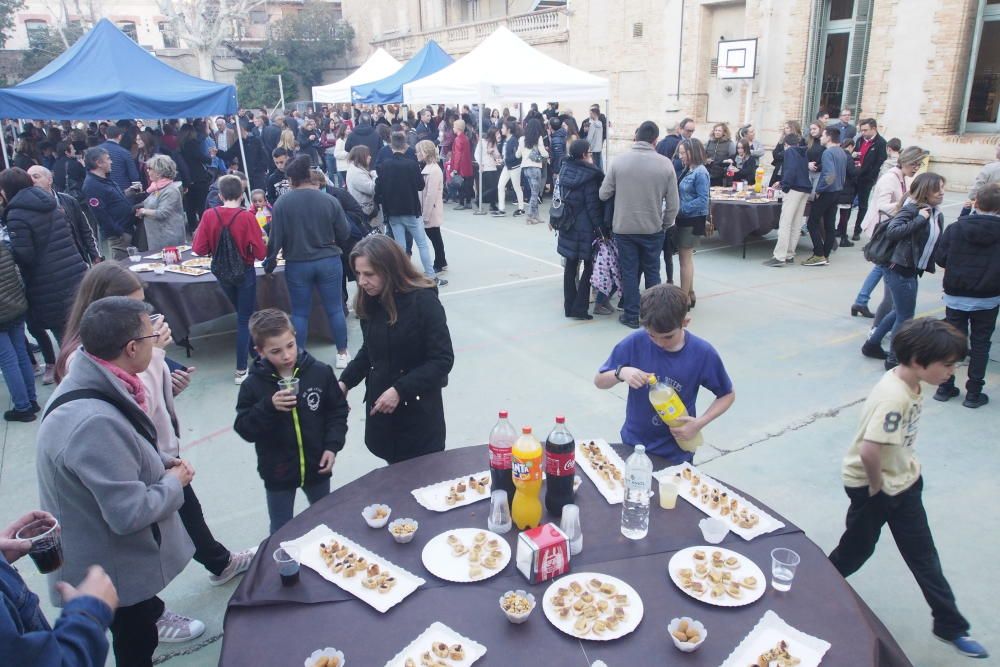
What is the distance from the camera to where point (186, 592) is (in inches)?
134

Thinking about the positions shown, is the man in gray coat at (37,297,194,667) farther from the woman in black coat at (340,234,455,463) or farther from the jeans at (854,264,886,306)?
the jeans at (854,264,886,306)

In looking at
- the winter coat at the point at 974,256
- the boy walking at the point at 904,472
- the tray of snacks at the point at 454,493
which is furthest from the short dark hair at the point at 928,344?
the winter coat at the point at 974,256

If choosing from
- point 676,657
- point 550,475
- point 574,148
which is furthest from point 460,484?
point 574,148

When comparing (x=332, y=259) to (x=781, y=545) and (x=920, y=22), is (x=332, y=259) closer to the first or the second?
(x=781, y=545)

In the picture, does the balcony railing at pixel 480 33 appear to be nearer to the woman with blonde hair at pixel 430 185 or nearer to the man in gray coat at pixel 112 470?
the woman with blonde hair at pixel 430 185

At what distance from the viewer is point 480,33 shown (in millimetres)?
28172

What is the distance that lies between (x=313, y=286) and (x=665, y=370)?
12.4 feet

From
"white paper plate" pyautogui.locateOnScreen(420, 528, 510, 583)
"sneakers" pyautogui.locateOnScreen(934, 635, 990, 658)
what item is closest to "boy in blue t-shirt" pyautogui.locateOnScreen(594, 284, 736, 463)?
"white paper plate" pyautogui.locateOnScreen(420, 528, 510, 583)

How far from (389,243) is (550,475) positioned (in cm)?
129

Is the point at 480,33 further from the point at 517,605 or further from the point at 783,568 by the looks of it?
the point at 517,605

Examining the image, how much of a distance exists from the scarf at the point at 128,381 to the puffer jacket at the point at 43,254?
3.57m

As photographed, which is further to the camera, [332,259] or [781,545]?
[332,259]

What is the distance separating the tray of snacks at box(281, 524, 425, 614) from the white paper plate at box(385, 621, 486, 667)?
0.17 m

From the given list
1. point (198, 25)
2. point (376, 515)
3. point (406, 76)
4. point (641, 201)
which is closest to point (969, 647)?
point (376, 515)
